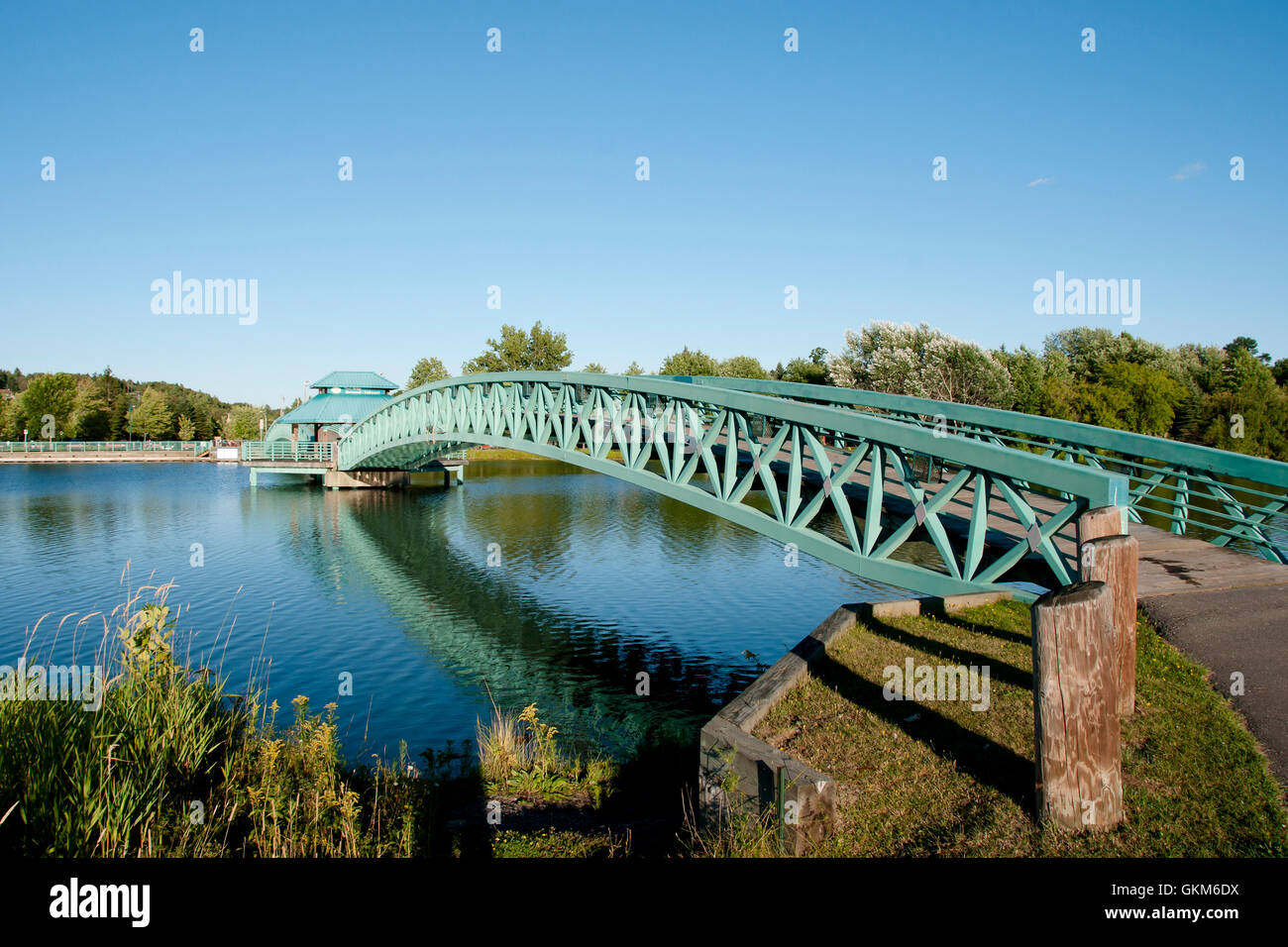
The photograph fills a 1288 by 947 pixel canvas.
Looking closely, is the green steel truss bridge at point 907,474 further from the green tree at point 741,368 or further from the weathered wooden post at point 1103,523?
the green tree at point 741,368

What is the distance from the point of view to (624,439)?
19.3 meters

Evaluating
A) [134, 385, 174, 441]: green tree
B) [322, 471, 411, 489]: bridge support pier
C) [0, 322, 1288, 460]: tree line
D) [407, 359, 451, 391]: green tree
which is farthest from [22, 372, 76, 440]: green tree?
[0, 322, 1288, 460]: tree line

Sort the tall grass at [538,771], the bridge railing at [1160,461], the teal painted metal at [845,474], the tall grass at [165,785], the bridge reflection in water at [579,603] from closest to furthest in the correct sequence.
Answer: the tall grass at [165,785], the tall grass at [538,771], the teal painted metal at [845,474], the bridge railing at [1160,461], the bridge reflection in water at [579,603]

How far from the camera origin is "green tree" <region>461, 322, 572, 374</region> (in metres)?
86.9

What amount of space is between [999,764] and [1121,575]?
6.18 ft

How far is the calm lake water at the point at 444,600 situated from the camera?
45.2 feet

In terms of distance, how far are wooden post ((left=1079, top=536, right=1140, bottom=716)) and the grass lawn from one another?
64 centimetres

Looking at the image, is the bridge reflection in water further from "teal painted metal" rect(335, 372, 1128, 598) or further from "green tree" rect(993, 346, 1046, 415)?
"green tree" rect(993, 346, 1046, 415)

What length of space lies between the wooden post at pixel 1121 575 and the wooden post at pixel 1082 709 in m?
1.47

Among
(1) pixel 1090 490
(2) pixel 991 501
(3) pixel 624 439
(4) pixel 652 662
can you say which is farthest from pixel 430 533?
(1) pixel 1090 490

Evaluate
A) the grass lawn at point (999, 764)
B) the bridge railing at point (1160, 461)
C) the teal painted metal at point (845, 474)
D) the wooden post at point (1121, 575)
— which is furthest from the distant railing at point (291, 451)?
the wooden post at point (1121, 575)

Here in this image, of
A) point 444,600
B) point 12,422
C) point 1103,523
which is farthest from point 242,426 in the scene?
point 1103,523
